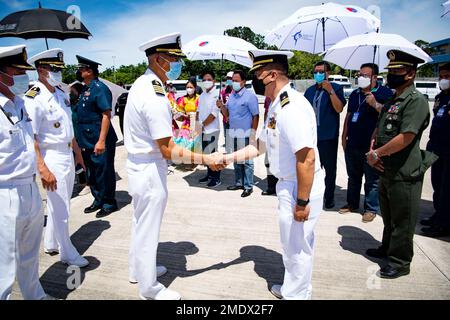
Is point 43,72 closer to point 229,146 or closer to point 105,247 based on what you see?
point 105,247

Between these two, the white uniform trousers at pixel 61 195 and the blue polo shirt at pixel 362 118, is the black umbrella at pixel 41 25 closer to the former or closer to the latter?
the white uniform trousers at pixel 61 195

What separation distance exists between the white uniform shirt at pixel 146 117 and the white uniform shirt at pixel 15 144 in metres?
0.73

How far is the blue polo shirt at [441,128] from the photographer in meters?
3.85

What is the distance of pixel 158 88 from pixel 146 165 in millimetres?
640

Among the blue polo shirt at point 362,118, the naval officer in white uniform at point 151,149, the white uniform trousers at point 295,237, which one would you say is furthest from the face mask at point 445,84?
the naval officer in white uniform at point 151,149

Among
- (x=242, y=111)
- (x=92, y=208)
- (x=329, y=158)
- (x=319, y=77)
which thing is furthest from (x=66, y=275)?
(x=319, y=77)

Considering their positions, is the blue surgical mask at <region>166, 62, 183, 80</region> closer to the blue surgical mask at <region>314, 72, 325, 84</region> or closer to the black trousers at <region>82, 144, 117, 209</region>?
the blue surgical mask at <region>314, 72, 325, 84</region>

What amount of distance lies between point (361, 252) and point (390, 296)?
813 millimetres

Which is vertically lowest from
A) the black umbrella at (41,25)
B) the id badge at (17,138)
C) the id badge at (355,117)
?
the id badge at (355,117)

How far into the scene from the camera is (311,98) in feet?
15.3

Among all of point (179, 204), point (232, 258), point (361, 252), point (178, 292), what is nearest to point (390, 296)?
point (361, 252)

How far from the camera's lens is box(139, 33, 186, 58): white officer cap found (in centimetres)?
244

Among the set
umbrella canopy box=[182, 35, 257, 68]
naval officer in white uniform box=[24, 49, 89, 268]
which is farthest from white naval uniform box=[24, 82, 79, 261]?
umbrella canopy box=[182, 35, 257, 68]

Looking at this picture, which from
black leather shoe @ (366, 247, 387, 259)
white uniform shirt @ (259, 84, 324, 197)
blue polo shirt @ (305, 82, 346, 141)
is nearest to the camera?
white uniform shirt @ (259, 84, 324, 197)
